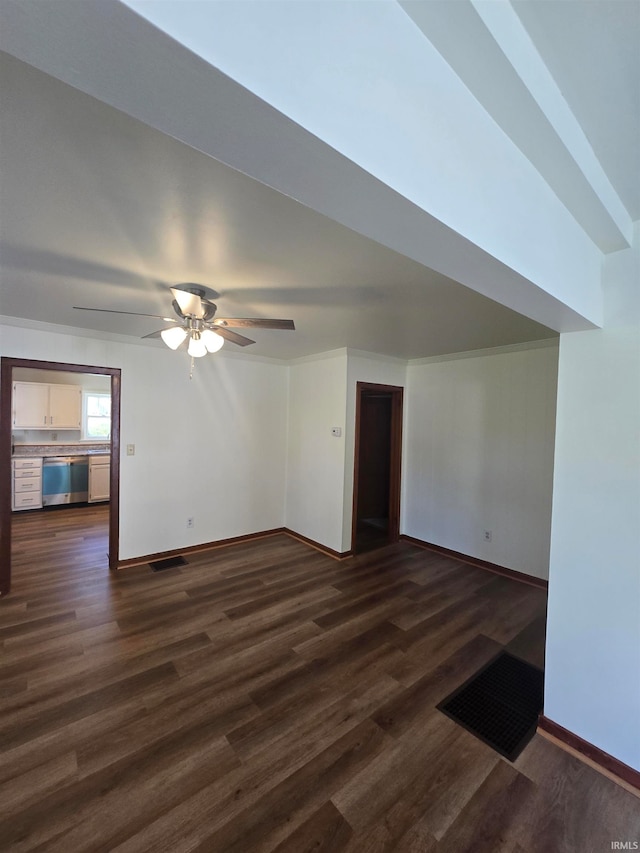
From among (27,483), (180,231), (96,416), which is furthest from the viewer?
(96,416)

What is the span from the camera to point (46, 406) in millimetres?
5672

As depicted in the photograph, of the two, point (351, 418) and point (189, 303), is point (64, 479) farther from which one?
point (189, 303)

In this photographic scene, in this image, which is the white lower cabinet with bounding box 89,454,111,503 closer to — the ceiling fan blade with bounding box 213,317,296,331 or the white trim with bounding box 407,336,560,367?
the ceiling fan blade with bounding box 213,317,296,331

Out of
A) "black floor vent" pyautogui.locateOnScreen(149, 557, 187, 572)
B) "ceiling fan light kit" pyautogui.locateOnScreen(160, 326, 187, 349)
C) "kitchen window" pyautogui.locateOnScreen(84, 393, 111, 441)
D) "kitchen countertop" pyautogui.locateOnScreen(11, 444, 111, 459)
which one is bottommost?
"black floor vent" pyautogui.locateOnScreen(149, 557, 187, 572)

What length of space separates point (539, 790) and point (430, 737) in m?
0.47

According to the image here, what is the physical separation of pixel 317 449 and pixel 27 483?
453cm

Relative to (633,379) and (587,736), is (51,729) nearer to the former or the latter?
(587,736)

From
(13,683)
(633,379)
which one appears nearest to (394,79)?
(633,379)

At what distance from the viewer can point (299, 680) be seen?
7.01 ft

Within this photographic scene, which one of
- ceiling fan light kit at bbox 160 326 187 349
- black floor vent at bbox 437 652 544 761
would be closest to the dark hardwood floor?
black floor vent at bbox 437 652 544 761

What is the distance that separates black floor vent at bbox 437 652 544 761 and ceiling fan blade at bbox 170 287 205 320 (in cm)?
268

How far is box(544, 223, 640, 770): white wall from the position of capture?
1.61 metres

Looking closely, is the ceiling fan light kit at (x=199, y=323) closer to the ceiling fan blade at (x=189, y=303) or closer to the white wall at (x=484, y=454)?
the ceiling fan blade at (x=189, y=303)

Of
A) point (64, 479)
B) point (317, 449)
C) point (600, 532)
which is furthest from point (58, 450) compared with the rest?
point (600, 532)
